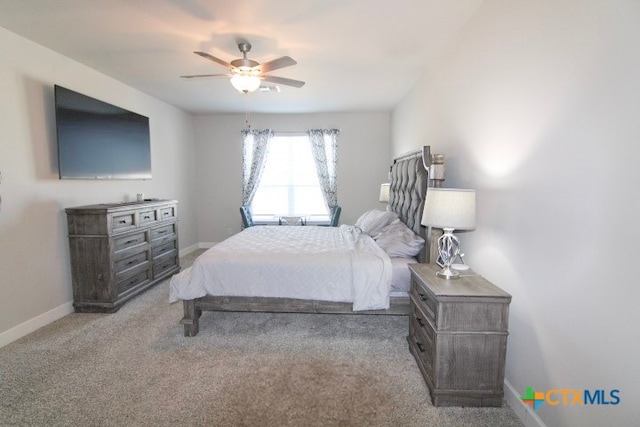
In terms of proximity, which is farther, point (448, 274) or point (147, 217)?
point (147, 217)

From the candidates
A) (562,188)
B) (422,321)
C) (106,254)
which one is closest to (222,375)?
(422,321)

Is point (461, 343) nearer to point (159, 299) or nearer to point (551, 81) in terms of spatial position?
point (551, 81)

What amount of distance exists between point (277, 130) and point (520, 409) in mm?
5489

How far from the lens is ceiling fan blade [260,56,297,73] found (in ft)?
8.40

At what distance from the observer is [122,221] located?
3.45 m

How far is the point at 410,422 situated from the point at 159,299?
10.1 feet

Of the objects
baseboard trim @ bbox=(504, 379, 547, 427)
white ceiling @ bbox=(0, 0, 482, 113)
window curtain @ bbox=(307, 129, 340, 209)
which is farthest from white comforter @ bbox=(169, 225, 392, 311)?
window curtain @ bbox=(307, 129, 340, 209)

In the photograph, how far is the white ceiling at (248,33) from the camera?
230 centimetres

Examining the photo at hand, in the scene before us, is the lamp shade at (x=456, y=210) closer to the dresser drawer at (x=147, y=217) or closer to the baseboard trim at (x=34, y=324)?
the dresser drawer at (x=147, y=217)

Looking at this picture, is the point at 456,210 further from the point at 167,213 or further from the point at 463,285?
the point at 167,213

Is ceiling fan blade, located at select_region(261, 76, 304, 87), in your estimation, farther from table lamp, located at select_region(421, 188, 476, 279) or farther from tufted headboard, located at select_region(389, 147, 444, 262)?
table lamp, located at select_region(421, 188, 476, 279)

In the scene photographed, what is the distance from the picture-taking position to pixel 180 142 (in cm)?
565

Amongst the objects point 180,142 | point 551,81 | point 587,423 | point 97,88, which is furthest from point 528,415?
point 180,142

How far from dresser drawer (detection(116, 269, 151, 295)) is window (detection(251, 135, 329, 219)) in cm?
266
